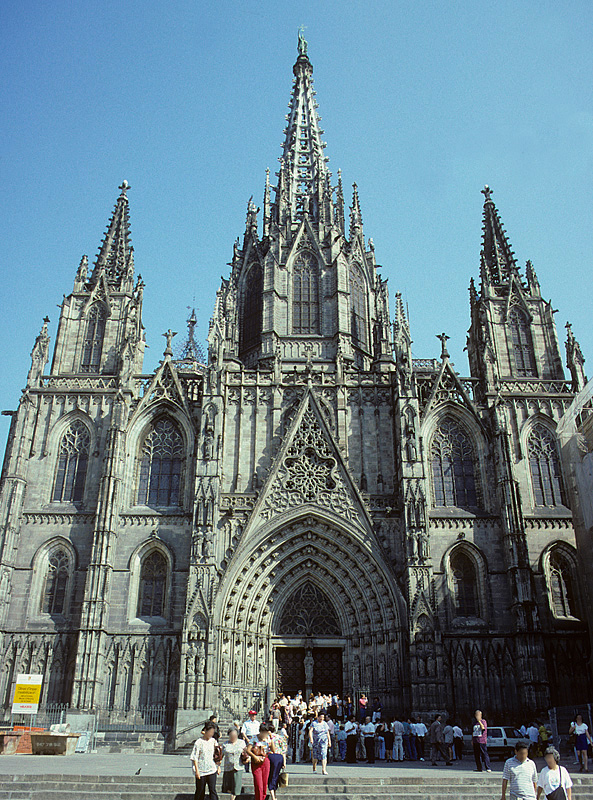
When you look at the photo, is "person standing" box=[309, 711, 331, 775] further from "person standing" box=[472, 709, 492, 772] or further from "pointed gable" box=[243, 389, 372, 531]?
"pointed gable" box=[243, 389, 372, 531]

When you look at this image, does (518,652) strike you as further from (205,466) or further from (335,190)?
(335,190)

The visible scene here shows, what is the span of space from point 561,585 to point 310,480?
11.1 metres

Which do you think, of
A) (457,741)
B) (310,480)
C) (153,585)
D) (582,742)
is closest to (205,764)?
(582,742)

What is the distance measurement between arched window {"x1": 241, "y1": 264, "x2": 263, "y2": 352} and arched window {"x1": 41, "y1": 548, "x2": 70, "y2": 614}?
13704mm

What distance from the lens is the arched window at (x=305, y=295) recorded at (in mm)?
36531

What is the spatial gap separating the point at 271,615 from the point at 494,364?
50.5 ft

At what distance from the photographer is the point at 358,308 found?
37844mm

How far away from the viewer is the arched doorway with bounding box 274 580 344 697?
28.5 metres

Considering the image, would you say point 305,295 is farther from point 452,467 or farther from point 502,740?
point 502,740

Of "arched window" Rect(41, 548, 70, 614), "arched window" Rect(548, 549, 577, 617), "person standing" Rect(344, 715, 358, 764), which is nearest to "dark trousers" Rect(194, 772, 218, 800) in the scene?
"person standing" Rect(344, 715, 358, 764)

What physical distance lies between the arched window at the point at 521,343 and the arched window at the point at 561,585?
29.6ft

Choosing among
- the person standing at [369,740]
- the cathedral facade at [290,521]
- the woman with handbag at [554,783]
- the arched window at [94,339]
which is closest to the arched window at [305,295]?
the cathedral facade at [290,521]

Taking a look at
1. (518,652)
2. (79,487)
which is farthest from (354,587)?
(79,487)

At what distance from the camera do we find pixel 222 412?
31.2 m
